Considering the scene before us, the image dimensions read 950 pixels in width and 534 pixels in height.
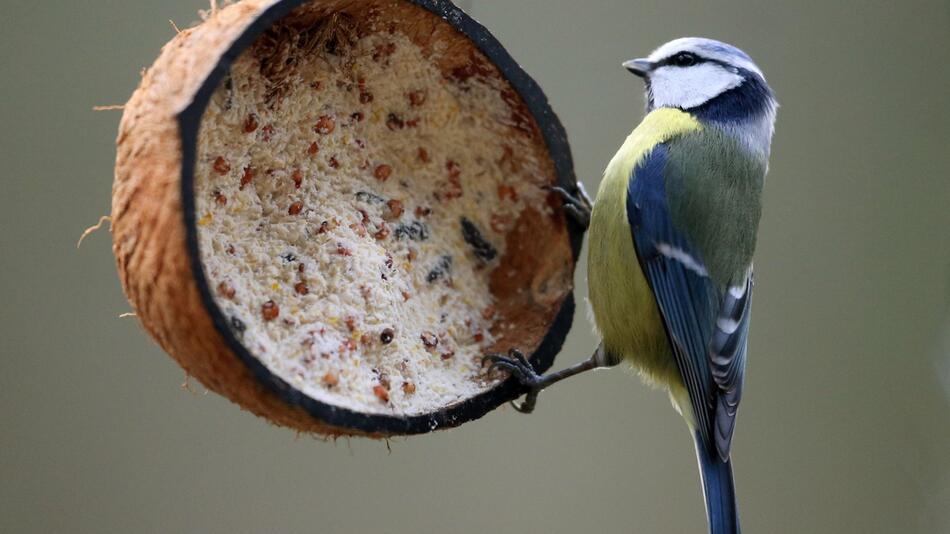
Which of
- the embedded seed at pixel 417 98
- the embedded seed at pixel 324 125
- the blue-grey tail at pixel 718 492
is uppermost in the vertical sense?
the embedded seed at pixel 417 98

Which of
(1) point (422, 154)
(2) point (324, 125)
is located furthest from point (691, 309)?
(2) point (324, 125)

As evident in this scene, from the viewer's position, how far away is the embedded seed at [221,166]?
→ 3.17 ft

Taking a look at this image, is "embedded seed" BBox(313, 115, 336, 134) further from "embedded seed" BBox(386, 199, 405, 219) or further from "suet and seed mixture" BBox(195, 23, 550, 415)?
"embedded seed" BBox(386, 199, 405, 219)

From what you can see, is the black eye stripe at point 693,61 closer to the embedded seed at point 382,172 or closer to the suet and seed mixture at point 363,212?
the suet and seed mixture at point 363,212

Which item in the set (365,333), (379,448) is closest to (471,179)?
(365,333)

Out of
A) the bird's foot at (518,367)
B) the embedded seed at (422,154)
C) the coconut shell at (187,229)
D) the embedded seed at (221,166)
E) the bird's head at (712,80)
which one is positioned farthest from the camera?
the bird's head at (712,80)

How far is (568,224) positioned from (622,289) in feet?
0.38

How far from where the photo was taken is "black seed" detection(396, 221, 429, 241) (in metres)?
1.19

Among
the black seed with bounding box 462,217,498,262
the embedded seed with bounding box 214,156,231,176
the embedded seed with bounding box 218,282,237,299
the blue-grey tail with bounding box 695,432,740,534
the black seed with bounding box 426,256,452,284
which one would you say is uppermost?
the embedded seed with bounding box 214,156,231,176

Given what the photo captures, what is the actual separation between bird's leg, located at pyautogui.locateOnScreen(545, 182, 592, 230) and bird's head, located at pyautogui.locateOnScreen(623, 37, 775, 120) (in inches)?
9.3


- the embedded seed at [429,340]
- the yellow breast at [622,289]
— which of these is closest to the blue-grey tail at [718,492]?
the yellow breast at [622,289]

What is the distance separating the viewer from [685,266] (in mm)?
1267

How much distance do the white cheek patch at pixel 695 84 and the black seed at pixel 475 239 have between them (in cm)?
37

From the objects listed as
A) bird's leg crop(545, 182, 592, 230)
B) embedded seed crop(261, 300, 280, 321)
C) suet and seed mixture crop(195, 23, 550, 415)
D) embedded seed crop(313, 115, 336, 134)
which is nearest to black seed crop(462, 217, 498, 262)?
suet and seed mixture crop(195, 23, 550, 415)
